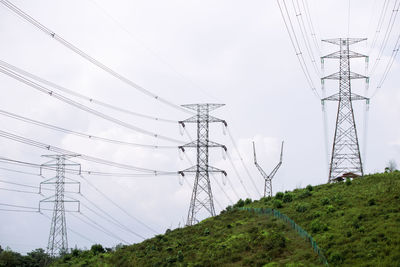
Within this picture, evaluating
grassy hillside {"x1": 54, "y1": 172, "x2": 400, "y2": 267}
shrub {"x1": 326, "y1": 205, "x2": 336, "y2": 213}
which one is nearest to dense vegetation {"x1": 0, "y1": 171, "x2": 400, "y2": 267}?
grassy hillside {"x1": 54, "y1": 172, "x2": 400, "y2": 267}

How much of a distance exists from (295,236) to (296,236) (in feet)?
0.37

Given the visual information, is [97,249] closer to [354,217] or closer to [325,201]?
[325,201]

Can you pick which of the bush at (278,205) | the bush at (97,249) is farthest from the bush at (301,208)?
the bush at (97,249)

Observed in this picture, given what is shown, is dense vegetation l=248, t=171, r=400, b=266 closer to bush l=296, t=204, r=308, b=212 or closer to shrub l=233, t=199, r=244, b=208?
bush l=296, t=204, r=308, b=212

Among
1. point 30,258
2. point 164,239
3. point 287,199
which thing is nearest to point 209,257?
point 164,239

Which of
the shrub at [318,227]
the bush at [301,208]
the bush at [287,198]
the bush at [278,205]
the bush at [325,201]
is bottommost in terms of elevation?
the shrub at [318,227]

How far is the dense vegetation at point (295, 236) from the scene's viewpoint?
4062 centimetres

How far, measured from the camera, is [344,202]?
56562 millimetres

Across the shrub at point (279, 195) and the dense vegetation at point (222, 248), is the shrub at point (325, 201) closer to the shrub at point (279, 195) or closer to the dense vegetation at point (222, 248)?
the dense vegetation at point (222, 248)

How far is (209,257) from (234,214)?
20.0m

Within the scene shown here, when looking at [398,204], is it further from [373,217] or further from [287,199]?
[287,199]

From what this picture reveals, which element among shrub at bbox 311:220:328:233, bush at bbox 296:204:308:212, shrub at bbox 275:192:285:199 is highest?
shrub at bbox 275:192:285:199

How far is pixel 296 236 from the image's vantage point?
159ft

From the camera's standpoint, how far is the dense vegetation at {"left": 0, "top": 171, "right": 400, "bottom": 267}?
4062 cm
